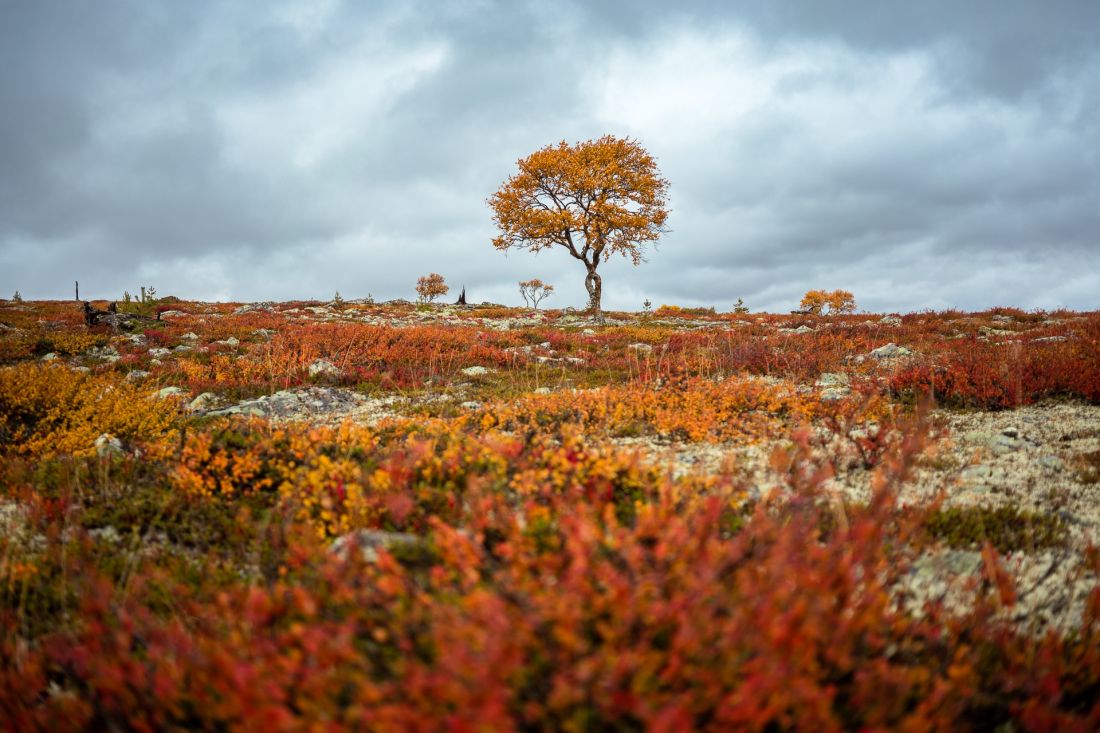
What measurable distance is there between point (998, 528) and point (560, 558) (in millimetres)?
4186

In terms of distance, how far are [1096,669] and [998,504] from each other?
289 centimetres

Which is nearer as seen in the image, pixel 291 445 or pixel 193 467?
pixel 193 467

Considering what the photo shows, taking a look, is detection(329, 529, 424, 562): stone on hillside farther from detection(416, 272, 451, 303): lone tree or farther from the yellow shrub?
detection(416, 272, 451, 303): lone tree

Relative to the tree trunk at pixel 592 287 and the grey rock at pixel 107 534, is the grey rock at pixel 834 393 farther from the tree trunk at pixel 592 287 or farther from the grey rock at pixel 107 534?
the tree trunk at pixel 592 287

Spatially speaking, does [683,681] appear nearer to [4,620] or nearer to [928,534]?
[928,534]

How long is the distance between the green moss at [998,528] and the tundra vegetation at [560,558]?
3 cm

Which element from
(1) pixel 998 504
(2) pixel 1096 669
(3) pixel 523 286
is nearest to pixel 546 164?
(1) pixel 998 504

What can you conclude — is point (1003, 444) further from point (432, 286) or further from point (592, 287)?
point (432, 286)

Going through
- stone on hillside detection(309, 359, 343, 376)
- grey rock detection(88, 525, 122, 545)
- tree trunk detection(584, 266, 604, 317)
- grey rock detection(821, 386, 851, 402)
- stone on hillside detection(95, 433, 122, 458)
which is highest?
tree trunk detection(584, 266, 604, 317)

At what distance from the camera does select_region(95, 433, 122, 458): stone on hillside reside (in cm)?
620

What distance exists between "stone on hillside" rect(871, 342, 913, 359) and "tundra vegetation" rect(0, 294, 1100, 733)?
8.26ft

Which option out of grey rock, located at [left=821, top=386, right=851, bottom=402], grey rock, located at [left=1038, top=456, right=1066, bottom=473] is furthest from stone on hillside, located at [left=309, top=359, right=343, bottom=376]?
grey rock, located at [left=1038, top=456, right=1066, bottom=473]

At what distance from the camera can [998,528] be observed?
169 inches

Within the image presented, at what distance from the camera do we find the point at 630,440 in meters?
7.29
